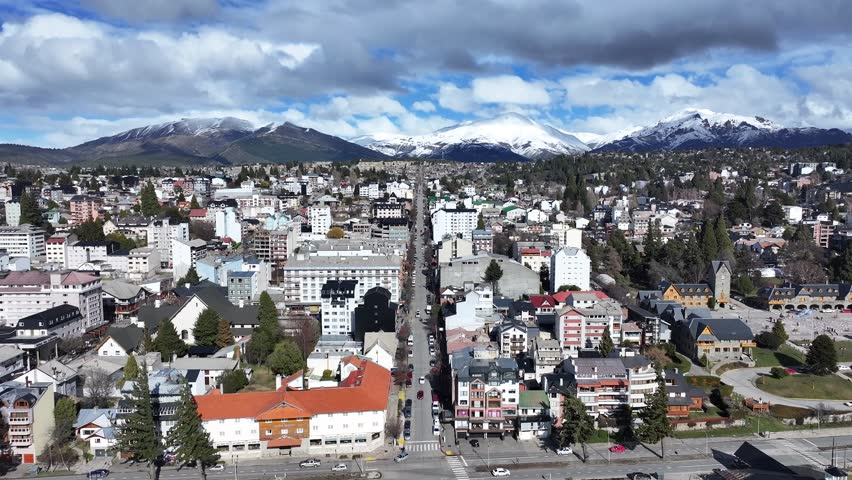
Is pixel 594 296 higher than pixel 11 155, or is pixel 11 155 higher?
pixel 11 155

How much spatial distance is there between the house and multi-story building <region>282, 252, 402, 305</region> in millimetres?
14641

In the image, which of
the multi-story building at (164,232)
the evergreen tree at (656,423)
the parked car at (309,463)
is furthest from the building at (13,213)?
the evergreen tree at (656,423)

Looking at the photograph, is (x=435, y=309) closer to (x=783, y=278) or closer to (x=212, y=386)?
(x=212, y=386)

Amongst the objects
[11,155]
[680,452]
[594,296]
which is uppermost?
[11,155]

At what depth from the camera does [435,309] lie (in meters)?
34.2

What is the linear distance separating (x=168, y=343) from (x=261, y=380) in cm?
425

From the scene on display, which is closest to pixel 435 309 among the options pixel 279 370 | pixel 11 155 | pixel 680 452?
pixel 279 370

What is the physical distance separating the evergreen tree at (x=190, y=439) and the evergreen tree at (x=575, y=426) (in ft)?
34.2

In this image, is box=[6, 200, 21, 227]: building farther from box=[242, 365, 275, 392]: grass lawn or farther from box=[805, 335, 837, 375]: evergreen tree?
box=[805, 335, 837, 375]: evergreen tree

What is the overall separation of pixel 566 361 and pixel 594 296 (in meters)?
8.11

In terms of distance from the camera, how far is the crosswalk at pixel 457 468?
18.8 m

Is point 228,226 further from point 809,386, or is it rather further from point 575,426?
point 809,386

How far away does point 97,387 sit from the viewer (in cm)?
2302

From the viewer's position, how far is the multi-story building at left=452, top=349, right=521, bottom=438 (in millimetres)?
21641
